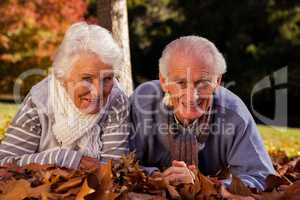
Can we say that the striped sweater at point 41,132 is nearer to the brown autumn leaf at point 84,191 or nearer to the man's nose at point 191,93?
the man's nose at point 191,93

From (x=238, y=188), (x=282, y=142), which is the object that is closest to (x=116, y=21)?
(x=238, y=188)

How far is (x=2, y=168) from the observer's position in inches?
86.2

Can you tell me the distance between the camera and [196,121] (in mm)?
2645

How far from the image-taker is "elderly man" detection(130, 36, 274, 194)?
2521mm

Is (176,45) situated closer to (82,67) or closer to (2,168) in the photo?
(82,67)

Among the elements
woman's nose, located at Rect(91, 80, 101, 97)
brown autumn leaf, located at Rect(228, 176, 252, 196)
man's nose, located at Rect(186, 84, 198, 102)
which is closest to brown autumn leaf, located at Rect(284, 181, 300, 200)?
brown autumn leaf, located at Rect(228, 176, 252, 196)

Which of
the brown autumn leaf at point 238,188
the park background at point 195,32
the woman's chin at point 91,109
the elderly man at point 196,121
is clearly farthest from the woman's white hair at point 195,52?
the park background at point 195,32

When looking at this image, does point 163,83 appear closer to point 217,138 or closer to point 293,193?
point 217,138

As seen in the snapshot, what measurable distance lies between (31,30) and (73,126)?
13730mm

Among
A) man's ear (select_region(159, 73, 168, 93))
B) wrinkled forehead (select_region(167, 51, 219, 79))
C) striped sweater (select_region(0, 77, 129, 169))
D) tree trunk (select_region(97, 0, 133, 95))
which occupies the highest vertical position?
tree trunk (select_region(97, 0, 133, 95))

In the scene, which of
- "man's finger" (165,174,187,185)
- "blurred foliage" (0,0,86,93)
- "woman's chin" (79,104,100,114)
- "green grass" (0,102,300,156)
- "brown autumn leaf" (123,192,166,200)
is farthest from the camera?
"blurred foliage" (0,0,86,93)

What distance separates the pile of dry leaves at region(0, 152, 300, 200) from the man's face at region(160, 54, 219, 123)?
0.53 m

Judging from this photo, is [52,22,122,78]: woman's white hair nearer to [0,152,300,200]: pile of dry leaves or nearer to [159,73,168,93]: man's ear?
[159,73,168,93]: man's ear

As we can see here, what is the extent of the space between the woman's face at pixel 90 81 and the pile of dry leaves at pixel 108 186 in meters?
0.66
